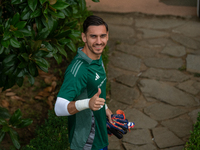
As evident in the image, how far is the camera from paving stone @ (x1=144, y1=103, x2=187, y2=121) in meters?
4.79

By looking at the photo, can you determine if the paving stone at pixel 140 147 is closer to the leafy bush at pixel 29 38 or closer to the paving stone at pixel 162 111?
the paving stone at pixel 162 111

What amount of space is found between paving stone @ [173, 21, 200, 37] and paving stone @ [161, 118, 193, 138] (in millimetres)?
3202

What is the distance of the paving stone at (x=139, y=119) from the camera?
461 cm

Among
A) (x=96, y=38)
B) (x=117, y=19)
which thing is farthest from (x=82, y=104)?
(x=117, y=19)

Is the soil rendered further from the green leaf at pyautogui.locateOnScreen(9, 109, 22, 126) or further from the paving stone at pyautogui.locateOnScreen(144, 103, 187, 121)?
the paving stone at pyautogui.locateOnScreen(144, 103, 187, 121)

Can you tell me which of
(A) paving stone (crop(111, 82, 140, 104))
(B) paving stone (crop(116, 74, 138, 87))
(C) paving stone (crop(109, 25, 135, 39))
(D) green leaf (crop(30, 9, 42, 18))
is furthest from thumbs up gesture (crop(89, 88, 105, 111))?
(C) paving stone (crop(109, 25, 135, 39))

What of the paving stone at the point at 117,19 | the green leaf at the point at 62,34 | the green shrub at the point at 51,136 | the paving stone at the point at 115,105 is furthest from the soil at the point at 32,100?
the paving stone at the point at 117,19

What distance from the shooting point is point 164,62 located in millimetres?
6203

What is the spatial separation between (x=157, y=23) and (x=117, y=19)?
1107 mm

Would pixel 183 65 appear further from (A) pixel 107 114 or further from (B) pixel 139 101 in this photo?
(A) pixel 107 114

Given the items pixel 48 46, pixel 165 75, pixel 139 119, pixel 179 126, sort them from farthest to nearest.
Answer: pixel 165 75
pixel 139 119
pixel 179 126
pixel 48 46

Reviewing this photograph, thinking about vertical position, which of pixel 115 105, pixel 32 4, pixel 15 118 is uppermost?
pixel 32 4

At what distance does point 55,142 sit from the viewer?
386cm

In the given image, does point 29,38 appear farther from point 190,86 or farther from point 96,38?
point 190,86
